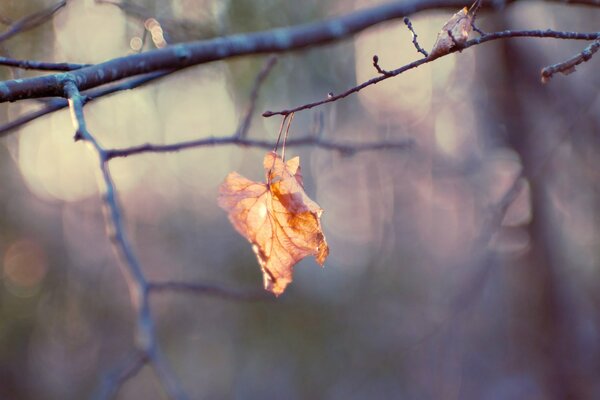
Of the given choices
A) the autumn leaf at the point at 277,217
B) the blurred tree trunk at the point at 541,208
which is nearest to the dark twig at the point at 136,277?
the autumn leaf at the point at 277,217

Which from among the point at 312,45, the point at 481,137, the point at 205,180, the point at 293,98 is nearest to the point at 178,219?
the point at 205,180

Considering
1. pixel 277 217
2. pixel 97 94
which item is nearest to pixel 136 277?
pixel 277 217

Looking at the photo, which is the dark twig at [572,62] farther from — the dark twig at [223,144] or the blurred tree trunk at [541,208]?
the blurred tree trunk at [541,208]

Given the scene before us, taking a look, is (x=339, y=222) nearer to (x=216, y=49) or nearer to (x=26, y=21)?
(x=26, y=21)

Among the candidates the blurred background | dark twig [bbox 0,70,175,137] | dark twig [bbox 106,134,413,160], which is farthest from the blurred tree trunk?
dark twig [bbox 0,70,175,137]

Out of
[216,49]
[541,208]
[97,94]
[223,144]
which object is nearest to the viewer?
[97,94]
